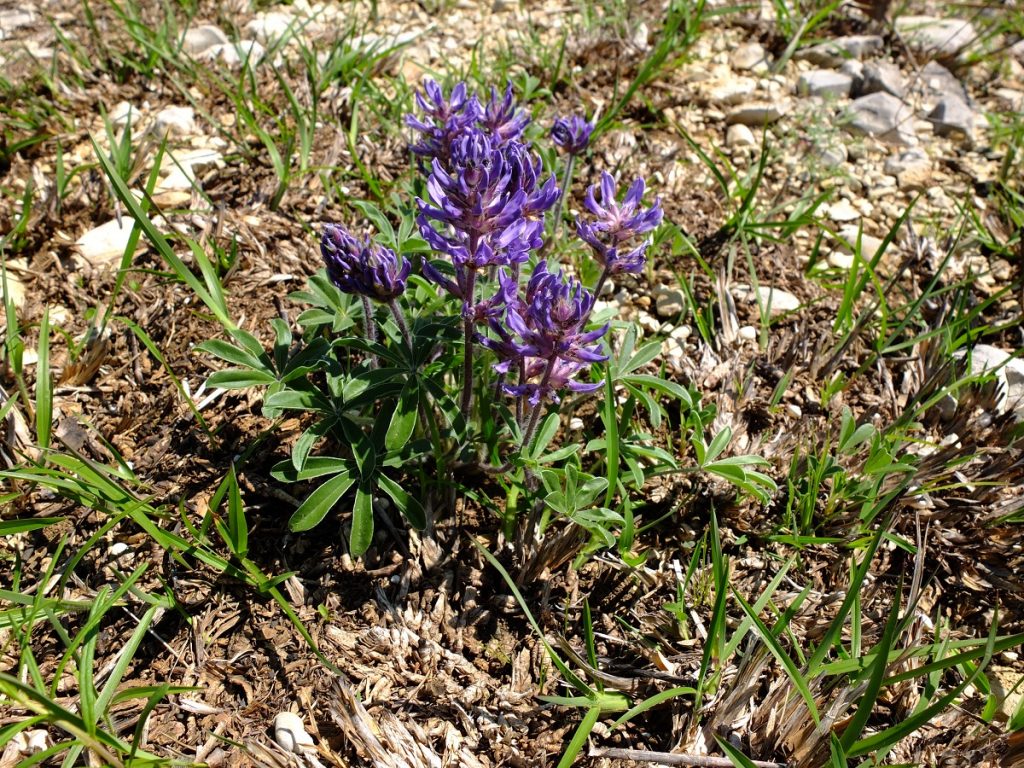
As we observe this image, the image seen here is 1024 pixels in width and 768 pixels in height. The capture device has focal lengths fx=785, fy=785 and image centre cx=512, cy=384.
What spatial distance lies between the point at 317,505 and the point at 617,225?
1297mm

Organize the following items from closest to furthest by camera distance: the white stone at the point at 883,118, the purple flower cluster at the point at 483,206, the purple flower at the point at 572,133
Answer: the purple flower cluster at the point at 483,206
the purple flower at the point at 572,133
the white stone at the point at 883,118

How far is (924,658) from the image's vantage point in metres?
2.56

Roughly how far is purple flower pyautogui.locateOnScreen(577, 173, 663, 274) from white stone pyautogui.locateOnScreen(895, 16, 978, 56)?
12.2 feet

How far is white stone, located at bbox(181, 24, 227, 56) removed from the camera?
463cm

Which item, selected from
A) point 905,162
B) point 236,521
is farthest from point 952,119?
point 236,521

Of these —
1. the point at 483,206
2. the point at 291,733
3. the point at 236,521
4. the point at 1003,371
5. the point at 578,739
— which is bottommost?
the point at 291,733

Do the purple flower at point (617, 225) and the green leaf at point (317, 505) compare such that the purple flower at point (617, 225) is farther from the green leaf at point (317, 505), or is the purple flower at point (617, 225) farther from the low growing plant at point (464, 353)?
the green leaf at point (317, 505)

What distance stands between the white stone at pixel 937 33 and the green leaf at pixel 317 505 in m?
4.75

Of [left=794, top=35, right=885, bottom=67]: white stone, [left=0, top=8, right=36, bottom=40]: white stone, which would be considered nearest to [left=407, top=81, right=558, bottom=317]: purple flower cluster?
[left=794, top=35, right=885, bottom=67]: white stone

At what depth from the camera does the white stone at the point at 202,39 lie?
463 cm

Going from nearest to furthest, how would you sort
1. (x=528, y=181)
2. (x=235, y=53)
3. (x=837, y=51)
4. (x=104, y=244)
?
(x=528, y=181) < (x=104, y=244) < (x=235, y=53) < (x=837, y=51)

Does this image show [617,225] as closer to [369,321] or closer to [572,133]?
[572,133]

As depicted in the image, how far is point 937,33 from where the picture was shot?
5.28 m

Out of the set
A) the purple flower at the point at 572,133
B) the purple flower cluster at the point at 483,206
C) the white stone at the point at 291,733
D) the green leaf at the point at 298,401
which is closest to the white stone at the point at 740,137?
the purple flower at the point at 572,133
